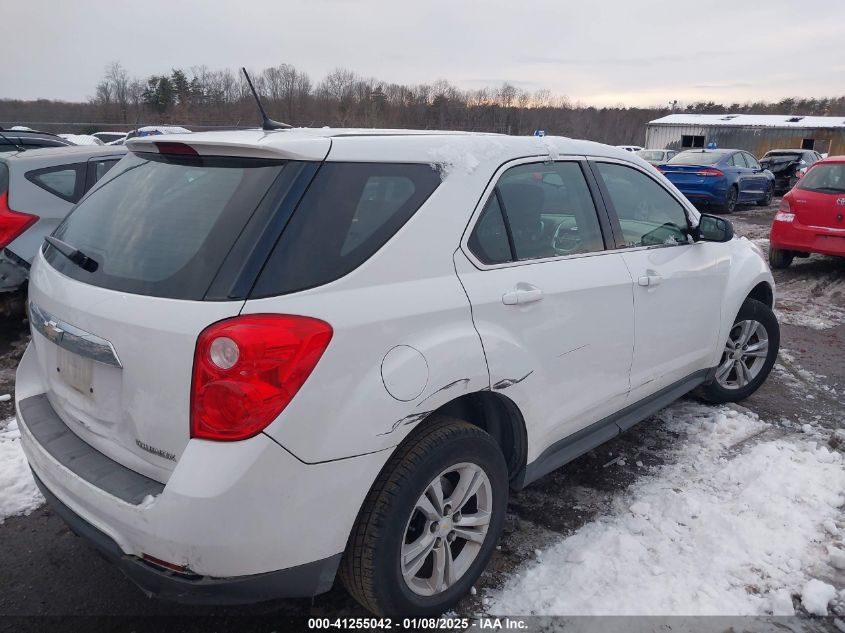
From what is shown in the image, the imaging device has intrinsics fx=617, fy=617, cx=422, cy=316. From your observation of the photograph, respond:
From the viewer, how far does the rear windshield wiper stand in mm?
2197

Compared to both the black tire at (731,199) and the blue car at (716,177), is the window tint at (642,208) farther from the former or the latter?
the black tire at (731,199)

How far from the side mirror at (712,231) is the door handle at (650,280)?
644 millimetres

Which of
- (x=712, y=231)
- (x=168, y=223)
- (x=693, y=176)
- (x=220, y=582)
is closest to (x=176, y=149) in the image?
(x=168, y=223)

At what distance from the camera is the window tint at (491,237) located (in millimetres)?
2371

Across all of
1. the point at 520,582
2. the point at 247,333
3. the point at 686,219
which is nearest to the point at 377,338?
the point at 247,333

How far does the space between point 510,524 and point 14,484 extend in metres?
2.62

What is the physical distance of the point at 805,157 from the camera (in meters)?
22.6

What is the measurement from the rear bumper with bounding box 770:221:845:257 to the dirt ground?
3.10m

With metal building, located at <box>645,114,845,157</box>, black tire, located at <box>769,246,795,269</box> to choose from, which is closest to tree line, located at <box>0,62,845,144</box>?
metal building, located at <box>645,114,845,157</box>

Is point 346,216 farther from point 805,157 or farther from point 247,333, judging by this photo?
point 805,157

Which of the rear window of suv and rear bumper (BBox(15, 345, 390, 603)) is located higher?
the rear window of suv

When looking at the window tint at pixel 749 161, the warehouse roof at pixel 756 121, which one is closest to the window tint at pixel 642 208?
the window tint at pixel 749 161

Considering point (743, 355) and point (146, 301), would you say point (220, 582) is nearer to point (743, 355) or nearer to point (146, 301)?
point (146, 301)

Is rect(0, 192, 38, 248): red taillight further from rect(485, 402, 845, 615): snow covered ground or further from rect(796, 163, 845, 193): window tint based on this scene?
rect(796, 163, 845, 193): window tint
